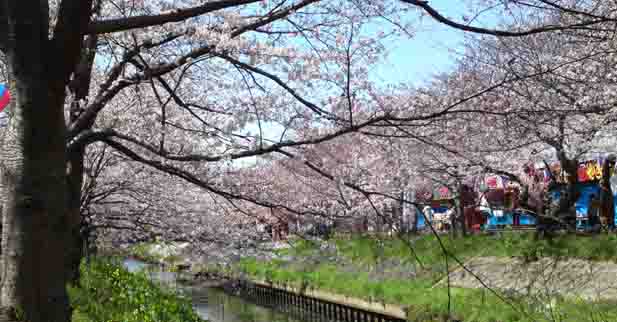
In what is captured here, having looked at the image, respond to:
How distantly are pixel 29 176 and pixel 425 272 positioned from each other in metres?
8.57

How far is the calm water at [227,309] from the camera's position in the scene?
757 inches

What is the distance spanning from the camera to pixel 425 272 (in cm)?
1059

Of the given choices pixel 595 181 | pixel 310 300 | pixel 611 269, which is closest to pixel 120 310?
pixel 611 269

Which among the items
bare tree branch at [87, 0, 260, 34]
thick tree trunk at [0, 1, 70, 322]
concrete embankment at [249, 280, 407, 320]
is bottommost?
concrete embankment at [249, 280, 407, 320]

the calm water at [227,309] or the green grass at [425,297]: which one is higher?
the green grass at [425,297]

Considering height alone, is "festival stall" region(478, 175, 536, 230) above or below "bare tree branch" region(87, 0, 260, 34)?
below

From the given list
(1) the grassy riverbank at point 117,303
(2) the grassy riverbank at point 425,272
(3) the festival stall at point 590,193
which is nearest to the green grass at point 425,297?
(2) the grassy riverbank at point 425,272

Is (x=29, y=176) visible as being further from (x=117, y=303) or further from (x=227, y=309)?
(x=227, y=309)

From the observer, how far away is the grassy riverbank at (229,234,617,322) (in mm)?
9602

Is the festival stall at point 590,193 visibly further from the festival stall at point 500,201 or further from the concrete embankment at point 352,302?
the concrete embankment at point 352,302

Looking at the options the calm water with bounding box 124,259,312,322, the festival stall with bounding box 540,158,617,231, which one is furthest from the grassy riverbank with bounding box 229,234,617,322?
the festival stall with bounding box 540,158,617,231

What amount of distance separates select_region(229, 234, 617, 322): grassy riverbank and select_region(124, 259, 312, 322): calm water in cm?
121

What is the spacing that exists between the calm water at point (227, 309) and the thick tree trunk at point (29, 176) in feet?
45.9

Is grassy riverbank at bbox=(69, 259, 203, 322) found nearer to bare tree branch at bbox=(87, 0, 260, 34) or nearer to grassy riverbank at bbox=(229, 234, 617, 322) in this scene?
grassy riverbank at bbox=(229, 234, 617, 322)
